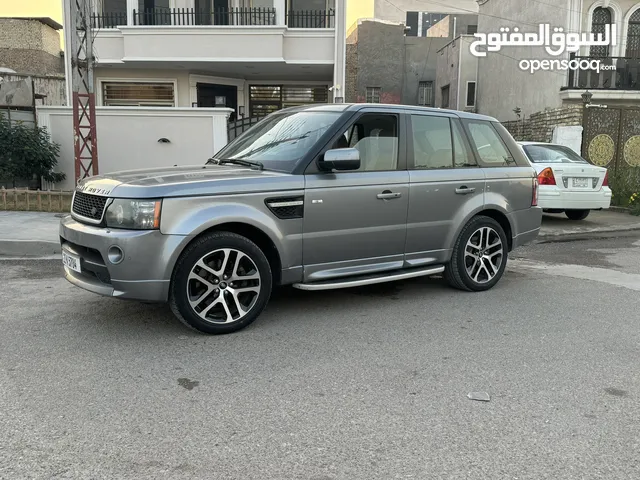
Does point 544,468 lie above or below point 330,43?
below

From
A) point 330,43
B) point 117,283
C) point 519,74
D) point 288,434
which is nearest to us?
point 288,434

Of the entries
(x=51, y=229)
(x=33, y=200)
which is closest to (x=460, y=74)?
(x=33, y=200)

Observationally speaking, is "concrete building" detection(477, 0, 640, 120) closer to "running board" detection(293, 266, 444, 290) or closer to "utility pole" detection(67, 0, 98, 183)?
"utility pole" detection(67, 0, 98, 183)

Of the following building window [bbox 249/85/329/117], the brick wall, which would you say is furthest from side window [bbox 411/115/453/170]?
building window [bbox 249/85/329/117]

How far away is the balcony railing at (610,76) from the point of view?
18.2m

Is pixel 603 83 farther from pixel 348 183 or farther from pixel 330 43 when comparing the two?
pixel 348 183

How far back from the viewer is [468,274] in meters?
5.89

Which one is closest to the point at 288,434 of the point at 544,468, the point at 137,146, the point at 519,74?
the point at 544,468

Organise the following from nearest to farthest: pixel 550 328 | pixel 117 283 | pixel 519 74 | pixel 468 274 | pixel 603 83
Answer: pixel 117 283 < pixel 550 328 < pixel 468 274 < pixel 603 83 < pixel 519 74

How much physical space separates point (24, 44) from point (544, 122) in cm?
1956

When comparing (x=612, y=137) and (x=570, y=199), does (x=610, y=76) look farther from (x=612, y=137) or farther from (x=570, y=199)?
(x=570, y=199)

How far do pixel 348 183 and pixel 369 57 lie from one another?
80.8 ft

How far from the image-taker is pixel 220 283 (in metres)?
4.41

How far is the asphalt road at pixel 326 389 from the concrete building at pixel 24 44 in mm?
20005
